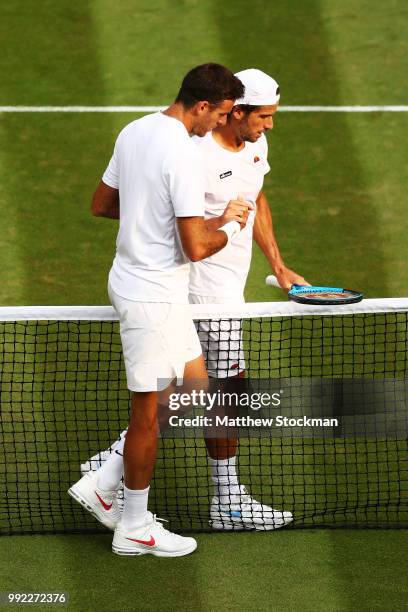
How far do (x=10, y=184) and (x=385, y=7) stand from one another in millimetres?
4439

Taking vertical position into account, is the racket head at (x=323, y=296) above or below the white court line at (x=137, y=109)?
below

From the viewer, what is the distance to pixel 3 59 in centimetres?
1221

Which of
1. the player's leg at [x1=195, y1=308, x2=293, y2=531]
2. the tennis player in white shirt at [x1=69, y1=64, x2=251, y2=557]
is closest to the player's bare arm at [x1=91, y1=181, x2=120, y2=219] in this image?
the tennis player in white shirt at [x1=69, y1=64, x2=251, y2=557]

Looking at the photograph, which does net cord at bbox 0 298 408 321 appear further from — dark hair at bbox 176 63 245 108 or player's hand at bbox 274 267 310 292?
dark hair at bbox 176 63 245 108

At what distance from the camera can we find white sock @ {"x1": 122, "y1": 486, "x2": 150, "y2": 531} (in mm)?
7199

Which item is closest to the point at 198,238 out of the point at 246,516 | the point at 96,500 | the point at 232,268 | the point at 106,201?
the point at 106,201

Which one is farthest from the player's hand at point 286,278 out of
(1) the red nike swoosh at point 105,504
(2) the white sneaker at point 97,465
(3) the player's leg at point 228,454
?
(1) the red nike swoosh at point 105,504

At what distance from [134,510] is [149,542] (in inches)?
7.9

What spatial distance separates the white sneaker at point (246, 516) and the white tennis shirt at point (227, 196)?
4.04 feet

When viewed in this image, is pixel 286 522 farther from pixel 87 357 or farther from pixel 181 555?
pixel 87 357

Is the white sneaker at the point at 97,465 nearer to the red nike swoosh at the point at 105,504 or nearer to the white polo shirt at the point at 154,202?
the red nike swoosh at the point at 105,504

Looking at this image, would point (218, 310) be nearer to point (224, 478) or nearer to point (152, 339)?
point (152, 339)

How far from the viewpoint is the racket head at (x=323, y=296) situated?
7164mm

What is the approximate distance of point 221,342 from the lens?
7.61 m
